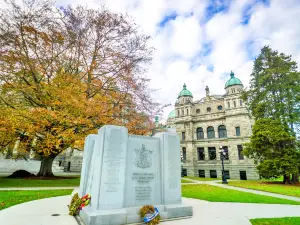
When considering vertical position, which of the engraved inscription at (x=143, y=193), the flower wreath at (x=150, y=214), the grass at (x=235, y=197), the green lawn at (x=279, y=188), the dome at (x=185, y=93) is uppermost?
the dome at (x=185, y=93)

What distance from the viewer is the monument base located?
492cm

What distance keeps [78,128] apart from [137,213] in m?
11.0

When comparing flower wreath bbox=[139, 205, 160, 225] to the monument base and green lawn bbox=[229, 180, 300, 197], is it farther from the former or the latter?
green lawn bbox=[229, 180, 300, 197]

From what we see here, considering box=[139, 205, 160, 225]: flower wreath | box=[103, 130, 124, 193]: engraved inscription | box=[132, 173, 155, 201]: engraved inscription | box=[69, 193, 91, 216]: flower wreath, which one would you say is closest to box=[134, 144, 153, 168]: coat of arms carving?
box=[132, 173, 155, 201]: engraved inscription

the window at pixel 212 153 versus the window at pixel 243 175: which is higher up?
the window at pixel 212 153

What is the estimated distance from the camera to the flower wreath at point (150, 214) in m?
5.22

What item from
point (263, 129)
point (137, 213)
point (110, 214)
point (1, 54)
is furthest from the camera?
point (263, 129)

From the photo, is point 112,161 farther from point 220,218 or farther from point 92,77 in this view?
point 92,77

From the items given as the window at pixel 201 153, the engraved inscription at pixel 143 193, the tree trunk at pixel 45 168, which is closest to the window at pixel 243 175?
the window at pixel 201 153

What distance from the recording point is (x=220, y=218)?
579 centimetres

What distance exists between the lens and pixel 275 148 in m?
22.0

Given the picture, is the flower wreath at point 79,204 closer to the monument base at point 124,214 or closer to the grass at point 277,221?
the monument base at point 124,214

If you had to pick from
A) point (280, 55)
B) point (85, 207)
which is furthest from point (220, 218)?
point (280, 55)

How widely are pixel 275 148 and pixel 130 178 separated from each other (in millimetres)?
22432
